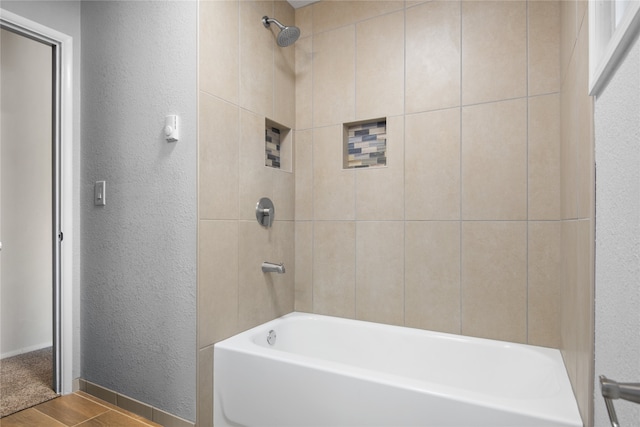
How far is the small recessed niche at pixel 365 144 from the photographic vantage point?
7.12ft

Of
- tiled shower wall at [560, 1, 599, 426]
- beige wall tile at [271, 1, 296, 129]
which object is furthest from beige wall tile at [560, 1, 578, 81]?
beige wall tile at [271, 1, 296, 129]

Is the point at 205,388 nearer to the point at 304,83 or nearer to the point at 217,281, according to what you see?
the point at 217,281

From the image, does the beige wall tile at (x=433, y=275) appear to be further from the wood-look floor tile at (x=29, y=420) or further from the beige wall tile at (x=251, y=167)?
the wood-look floor tile at (x=29, y=420)

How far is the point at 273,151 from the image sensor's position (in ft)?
7.59

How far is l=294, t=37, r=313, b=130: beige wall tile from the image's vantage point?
2.34m

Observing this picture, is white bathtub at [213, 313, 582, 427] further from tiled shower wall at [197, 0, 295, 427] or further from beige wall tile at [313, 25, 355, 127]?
beige wall tile at [313, 25, 355, 127]

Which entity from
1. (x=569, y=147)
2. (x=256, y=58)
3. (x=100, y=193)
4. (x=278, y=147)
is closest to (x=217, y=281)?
(x=100, y=193)

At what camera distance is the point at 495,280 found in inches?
71.8

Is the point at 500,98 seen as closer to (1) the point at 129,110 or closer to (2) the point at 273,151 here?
(2) the point at 273,151

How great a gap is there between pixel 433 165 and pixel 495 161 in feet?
1.01

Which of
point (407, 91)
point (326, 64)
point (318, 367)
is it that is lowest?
point (318, 367)

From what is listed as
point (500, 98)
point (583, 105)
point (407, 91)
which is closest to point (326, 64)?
point (407, 91)

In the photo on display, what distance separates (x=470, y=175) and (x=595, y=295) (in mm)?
1035

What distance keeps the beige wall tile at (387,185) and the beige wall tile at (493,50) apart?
40 cm
